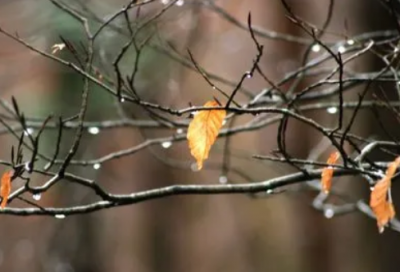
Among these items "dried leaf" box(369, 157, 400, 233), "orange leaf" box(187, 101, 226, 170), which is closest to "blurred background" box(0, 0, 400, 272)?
"orange leaf" box(187, 101, 226, 170)

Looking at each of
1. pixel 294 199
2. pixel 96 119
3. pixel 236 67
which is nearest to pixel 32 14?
pixel 96 119

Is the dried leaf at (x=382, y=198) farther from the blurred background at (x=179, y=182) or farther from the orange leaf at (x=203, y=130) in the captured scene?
the blurred background at (x=179, y=182)

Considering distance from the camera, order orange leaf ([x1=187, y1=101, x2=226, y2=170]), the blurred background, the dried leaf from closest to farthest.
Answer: the dried leaf < orange leaf ([x1=187, y1=101, x2=226, y2=170]) < the blurred background

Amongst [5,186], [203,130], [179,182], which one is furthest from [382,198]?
[179,182]

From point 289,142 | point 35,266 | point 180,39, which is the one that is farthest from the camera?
point 35,266

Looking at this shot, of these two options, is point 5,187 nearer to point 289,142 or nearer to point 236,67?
point 289,142

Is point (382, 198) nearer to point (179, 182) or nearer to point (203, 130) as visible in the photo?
point (203, 130)

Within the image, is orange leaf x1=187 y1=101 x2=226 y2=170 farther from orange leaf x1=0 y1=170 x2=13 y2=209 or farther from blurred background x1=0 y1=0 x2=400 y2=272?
blurred background x1=0 y1=0 x2=400 y2=272

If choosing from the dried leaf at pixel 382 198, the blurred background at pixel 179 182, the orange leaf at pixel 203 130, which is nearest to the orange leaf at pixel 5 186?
the orange leaf at pixel 203 130
